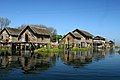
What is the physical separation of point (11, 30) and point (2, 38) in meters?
4.29

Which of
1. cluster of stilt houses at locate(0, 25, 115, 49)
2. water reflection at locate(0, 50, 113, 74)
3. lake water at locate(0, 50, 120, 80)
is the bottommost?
lake water at locate(0, 50, 120, 80)

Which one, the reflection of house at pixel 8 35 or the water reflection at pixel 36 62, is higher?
the reflection of house at pixel 8 35

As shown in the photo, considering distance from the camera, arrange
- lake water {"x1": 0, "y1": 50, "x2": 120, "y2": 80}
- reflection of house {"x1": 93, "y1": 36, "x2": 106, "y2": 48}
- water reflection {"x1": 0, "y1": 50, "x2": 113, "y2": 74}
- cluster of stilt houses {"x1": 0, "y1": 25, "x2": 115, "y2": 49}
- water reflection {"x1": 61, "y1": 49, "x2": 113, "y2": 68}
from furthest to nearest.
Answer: reflection of house {"x1": 93, "y1": 36, "x2": 106, "y2": 48}, cluster of stilt houses {"x1": 0, "y1": 25, "x2": 115, "y2": 49}, water reflection {"x1": 61, "y1": 49, "x2": 113, "y2": 68}, water reflection {"x1": 0, "y1": 50, "x2": 113, "y2": 74}, lake water {"x1": 0, "y1": 50, "x2": 120, "y2": 80}

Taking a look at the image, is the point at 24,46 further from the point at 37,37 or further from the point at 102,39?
the point at 102,39

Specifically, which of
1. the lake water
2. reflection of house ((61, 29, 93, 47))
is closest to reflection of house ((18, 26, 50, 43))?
reflection of house ((61, 29, 93, 47))

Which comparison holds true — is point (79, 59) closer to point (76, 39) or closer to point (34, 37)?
point (34, 37)

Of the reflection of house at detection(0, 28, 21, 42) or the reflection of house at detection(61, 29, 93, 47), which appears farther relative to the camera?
the reflection of house at detection(61, 29, 93, 47)

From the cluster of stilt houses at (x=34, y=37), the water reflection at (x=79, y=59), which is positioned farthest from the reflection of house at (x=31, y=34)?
the water reflection at (x=79, y=59)

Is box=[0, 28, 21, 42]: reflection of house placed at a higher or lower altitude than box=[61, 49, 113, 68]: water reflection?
higher

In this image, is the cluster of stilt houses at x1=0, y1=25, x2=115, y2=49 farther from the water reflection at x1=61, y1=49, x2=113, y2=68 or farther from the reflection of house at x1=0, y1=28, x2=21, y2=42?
the water reflection at x1=61, y1=49, x2=113, y2=68

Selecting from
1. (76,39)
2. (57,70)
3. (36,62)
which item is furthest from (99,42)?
(57,70)

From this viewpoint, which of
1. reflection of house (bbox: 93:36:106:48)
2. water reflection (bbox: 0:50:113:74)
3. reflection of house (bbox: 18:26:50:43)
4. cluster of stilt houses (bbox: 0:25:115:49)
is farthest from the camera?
reflection of house (bbox: 93:36:106:48)

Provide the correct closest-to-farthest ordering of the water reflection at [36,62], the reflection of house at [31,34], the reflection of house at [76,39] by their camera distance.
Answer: the water reflection at [36,62]
the reflection of house at [31,34]
the reflection of house at [76,39]

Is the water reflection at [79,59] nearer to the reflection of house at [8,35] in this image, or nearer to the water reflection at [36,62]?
the water reflection at [36,62]
